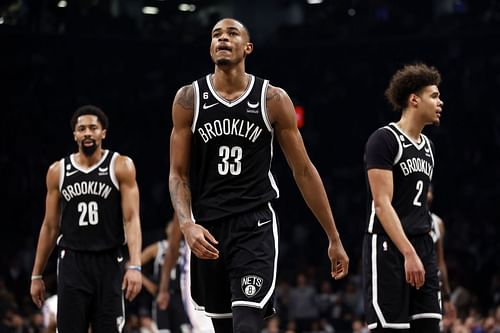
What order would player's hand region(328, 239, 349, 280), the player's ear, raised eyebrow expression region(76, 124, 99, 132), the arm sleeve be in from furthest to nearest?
raised eyebrow expression region(76, 124, 99, 132) → the player's ear → the arm sleeve → player's hand region(328, 239, 349, 280)

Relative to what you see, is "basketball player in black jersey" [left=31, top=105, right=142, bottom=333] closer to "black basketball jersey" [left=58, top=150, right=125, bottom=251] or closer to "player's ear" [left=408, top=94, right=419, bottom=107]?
"black basketball jersey" [left=58, top=150, right=125, bottom=251]

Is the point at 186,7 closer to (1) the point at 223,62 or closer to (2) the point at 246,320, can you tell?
(1) the point at 223,62

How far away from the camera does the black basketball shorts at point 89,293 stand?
6.95m

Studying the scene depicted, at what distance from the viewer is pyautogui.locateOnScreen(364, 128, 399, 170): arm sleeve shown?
6277mm

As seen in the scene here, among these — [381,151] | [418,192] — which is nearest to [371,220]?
[418,192]

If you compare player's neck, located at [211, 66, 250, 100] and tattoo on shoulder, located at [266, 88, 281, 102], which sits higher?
player's neck, located at [211, 66, 250, 100]

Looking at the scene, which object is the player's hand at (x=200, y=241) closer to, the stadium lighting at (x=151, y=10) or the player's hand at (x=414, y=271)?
the player's hand at (x=414, y=271)

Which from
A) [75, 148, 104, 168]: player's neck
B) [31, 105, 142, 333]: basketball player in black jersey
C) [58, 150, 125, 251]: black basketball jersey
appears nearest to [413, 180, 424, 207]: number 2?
[31, 105, 142, 333]: basketball player in black jersey

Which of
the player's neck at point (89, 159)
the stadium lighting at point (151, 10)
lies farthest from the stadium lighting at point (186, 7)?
the player's neck at point (89, 159)

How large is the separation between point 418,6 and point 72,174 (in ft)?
51.7

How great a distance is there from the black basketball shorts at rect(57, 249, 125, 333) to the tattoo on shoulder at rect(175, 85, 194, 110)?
7.61 ft

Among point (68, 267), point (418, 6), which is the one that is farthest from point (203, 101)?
point (418, 6)

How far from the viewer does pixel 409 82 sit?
659 centimetres

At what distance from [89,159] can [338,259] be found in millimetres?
2842
